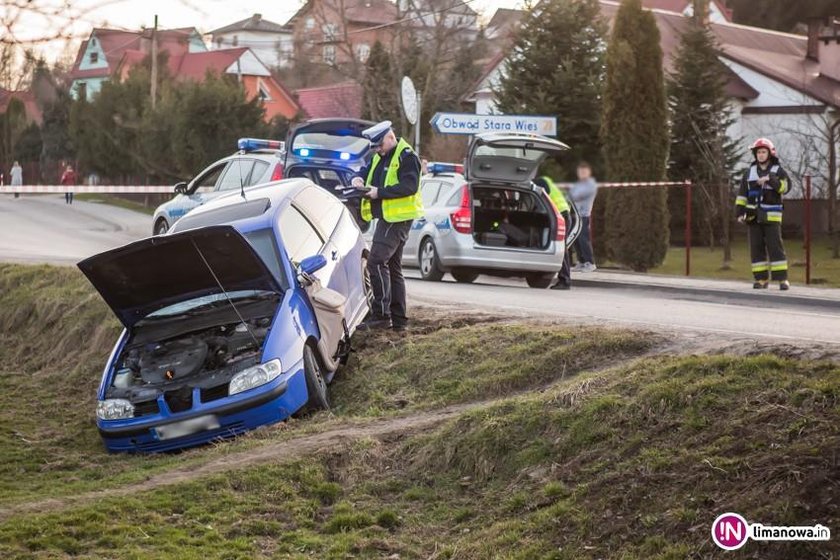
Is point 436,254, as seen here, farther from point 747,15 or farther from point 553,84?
point 747,15

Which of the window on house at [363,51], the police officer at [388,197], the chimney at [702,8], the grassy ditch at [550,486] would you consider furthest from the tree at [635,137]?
the window on house at [363,51]

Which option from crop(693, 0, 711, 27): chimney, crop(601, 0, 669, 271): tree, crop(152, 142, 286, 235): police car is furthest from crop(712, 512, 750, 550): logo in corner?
crop(152, 142, 286, 235): police car

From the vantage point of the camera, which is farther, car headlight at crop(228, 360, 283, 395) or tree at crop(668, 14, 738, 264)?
tree at crop(668, 14, 738, 264)

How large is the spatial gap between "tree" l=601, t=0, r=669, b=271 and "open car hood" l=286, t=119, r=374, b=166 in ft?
11.8

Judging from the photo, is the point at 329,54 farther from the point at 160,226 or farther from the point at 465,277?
the point at 465,277

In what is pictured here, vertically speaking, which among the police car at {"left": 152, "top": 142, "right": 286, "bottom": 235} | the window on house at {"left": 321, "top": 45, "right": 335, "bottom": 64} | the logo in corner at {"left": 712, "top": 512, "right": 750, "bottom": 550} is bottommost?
the logo in corner at {"left": 712, "top": 512, "right": 750, "bottom": 550}

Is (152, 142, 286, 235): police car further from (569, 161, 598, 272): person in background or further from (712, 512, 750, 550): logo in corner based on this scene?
(712, 512, 750, 550): logo in corner

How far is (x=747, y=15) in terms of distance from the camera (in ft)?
30.9

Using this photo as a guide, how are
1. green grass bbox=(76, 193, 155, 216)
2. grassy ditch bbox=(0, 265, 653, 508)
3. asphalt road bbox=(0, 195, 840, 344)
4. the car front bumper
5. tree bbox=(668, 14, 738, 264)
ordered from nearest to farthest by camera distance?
grassy ditch bbox=(0, 265, 653, 508)
the car front bumper
asphalt road bbox=(0, 195, 840, 344)
tree bbox=(668, 14, 738, 264)
green grass bbox=(76, 193, 155, 216)

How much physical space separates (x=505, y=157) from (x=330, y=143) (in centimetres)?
298

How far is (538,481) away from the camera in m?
7.13

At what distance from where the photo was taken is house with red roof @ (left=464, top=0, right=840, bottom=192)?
72.1 feet

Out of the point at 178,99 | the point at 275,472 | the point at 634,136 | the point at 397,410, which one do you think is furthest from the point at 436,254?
the point at 178,99

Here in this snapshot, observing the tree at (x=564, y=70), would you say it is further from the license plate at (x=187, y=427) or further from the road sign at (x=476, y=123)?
the license plate at (x=187, y=427)
